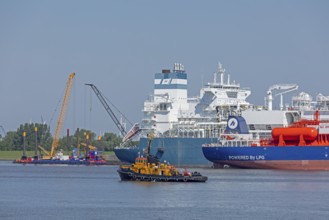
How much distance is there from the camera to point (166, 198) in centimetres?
6469

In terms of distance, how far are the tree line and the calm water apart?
84.7m

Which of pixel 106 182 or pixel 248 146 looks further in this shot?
pixel 248 146

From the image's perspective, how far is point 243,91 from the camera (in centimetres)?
11850

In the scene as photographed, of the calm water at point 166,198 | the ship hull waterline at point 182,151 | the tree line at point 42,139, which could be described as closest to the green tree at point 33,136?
the tree line at point 42,139

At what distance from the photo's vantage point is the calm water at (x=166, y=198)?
5712 centimetres

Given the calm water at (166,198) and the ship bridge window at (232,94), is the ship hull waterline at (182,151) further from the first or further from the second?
the calm water at (166,198)

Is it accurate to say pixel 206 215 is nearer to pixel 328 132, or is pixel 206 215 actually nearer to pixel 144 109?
pixel 328 132

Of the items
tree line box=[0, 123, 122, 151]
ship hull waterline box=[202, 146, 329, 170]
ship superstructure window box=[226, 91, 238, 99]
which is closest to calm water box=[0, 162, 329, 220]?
ship hull waterline box=[202, 146, 329, 170]

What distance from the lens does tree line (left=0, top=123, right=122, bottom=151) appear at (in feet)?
564

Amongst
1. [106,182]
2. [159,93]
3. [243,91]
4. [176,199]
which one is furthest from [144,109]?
[176,199]

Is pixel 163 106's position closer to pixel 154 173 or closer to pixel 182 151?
pixel 182 151

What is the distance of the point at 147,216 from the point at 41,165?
7486cm

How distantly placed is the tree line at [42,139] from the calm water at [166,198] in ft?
278

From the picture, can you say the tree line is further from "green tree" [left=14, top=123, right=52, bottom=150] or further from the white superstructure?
the white superstructure
